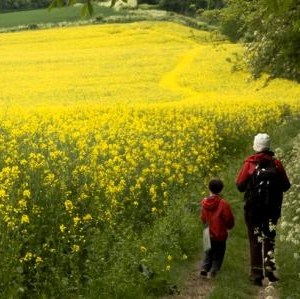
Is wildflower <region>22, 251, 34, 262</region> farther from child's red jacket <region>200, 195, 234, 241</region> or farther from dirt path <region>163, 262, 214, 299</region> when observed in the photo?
child's red jacket <region>200, 195, 234, 241</region>

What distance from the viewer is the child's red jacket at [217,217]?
7809mm

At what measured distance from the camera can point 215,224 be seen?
7824 mm

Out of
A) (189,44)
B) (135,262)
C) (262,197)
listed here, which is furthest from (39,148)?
(189,44)

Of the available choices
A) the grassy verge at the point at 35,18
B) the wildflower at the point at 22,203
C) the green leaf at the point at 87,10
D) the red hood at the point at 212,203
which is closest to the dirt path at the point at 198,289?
the red hood at the point at 212,203

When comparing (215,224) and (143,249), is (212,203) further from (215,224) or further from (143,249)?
(143,249)

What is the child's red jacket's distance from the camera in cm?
781

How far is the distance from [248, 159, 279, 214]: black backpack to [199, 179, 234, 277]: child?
1.87 feet

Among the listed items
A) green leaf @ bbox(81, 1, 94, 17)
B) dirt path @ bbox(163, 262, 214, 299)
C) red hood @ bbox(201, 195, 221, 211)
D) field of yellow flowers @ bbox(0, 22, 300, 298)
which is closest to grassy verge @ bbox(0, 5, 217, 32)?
field of yellow flowers @ bbox(0, 22, 300, 298)

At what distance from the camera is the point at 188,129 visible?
1623cm

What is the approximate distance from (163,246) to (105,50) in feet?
140

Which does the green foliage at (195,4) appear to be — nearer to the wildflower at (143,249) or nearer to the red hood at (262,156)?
the red hood at (262,156)

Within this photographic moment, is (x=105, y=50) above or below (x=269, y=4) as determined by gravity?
below

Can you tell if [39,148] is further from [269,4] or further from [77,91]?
[77,91]

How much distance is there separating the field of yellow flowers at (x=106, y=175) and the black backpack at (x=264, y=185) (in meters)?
1.28
